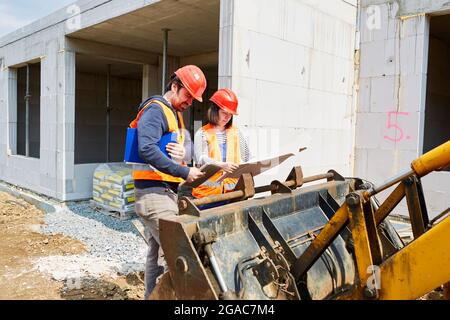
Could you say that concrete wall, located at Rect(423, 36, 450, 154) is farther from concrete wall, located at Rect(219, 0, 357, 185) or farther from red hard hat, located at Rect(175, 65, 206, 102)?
red hard hat, located at Rect(175, 65, 206, 102)

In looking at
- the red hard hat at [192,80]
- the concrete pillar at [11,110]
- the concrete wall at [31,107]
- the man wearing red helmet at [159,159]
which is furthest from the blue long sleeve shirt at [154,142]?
the concrete wall at [31,107]

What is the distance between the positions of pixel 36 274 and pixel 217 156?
2784 millimetres

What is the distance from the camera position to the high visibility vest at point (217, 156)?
3.46 m

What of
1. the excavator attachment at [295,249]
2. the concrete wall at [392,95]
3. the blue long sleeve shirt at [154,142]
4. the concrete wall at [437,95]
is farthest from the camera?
the concrete wall at [437,95]

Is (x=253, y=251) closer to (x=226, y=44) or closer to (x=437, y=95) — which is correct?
(x=226, y=44)

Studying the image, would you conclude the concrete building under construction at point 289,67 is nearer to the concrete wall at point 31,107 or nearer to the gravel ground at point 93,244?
the gravel ground at point 93,244

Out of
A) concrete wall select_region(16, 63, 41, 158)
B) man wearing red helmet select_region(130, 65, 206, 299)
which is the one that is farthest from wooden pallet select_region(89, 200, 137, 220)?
concrete wall select_region(16, 63, 41, 158)

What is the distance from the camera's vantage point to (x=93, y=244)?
226 inches

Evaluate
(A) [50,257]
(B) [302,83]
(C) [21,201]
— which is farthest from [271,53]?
(C) [21,201]

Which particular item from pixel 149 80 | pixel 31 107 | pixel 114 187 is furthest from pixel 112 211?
pixel 31 107

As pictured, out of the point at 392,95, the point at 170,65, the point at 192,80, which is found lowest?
the point at 192,80

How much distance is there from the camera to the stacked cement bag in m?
6.81

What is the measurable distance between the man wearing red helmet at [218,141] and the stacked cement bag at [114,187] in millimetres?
3587

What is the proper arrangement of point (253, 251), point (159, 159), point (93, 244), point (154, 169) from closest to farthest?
point (253, 251) → point (159, 159) → point (154, 169) → point (93, 244)
